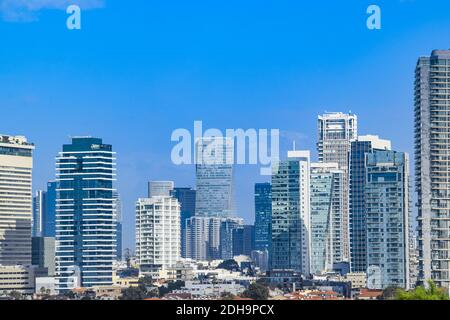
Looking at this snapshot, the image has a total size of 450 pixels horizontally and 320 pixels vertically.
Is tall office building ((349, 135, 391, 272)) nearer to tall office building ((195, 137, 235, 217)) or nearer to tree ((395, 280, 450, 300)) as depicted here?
tall office building ((195, 137, 235, 217))

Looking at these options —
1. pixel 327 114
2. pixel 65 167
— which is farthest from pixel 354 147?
pixel 65 167

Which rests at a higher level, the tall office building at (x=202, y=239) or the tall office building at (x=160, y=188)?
the tall office building at (x=160, y=188)

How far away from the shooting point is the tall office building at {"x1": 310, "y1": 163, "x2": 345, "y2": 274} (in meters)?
40.0

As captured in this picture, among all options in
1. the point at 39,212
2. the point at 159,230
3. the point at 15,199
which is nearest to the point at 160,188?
the point at 159,230

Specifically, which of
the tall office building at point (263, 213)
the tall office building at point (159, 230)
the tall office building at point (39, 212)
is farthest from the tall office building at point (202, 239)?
the tall office building at point (39, 212)

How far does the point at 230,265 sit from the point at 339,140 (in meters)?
6.22

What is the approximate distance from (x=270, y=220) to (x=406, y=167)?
5.05m

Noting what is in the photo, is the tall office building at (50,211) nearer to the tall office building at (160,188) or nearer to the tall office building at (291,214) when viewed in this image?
the tall office building at (160,188)

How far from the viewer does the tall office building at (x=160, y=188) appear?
4019cm

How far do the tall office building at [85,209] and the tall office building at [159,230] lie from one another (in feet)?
3.30

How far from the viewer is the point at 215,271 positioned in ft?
124

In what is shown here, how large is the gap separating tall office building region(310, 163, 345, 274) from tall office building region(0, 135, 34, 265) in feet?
30.3

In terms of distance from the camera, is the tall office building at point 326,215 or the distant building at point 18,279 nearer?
the distant building at point 18,279
